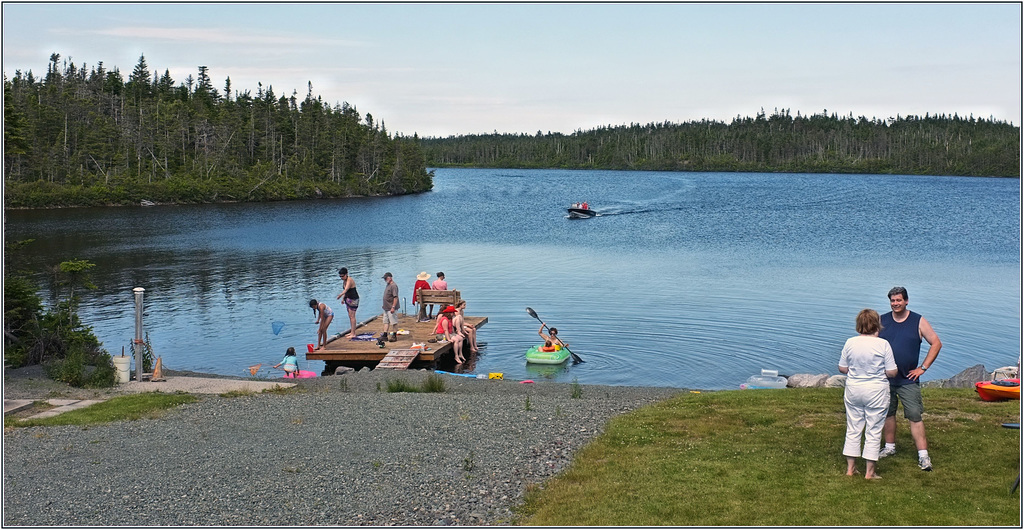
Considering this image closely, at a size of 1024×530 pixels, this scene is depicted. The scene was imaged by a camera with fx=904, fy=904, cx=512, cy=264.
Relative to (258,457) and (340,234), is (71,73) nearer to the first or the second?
(340,234)

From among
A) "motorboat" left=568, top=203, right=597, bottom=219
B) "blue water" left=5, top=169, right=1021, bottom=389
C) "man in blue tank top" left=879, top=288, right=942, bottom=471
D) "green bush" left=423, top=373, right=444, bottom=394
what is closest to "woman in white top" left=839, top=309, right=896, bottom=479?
"man in blue tank top" left=879, top=288, right=942, bottom=471

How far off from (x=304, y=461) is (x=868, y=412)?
6.62 meters

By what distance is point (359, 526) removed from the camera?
8.94 meters

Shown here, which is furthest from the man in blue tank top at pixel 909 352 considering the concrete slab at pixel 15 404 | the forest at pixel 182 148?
the forest at pixel 182 148

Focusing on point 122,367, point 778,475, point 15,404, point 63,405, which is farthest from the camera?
point 122,367

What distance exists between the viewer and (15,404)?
14758 mm

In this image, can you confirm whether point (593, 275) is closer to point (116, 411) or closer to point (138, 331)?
point (138, 331)

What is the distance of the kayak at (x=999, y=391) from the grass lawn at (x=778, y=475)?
45 centimetres

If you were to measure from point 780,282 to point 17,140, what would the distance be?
28546 mm

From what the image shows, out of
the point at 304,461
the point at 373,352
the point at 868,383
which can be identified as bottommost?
the point at 373,352

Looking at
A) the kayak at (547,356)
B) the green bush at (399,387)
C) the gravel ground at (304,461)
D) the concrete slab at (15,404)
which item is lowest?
the kayak at (547,356)

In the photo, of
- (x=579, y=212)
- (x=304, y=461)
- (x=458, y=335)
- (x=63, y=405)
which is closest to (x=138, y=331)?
(x=63, y=405)

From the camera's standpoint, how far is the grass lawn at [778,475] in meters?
8.55

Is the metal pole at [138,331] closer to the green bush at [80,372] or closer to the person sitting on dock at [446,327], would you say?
the green bush at [80,372]
